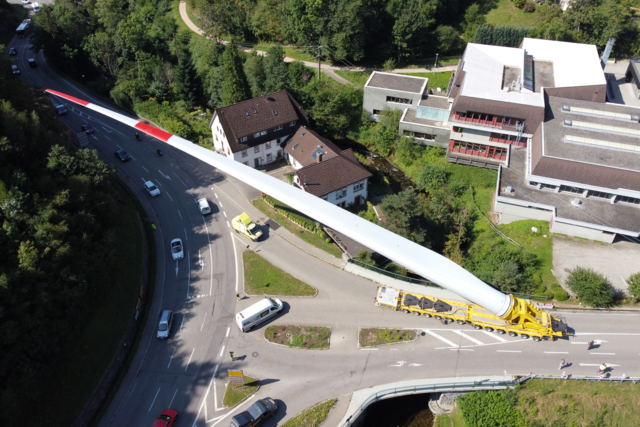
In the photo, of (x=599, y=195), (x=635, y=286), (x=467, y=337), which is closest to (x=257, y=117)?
(x=467, y=337)

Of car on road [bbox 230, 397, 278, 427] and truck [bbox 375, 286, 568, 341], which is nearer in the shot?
car on road [bbox 230, 397, 278, 427]

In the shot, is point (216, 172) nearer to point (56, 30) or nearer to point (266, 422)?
point (266, 422)

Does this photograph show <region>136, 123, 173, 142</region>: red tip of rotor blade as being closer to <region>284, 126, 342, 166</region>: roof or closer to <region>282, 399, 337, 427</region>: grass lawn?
<region>284, 126, 342, 166</region>: roof

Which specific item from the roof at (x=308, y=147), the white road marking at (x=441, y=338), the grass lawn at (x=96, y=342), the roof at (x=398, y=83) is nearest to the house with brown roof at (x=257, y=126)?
the roof at (x=308, y=147)

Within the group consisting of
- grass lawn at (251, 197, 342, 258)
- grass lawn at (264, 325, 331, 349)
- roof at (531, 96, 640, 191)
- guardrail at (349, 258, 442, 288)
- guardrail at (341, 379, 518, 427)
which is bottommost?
guardrail at (341, 379, 518, 427)

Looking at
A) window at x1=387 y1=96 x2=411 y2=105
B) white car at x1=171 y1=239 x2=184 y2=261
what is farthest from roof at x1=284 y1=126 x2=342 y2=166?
white car at x1=171 y1=239 x2=184 y2=261

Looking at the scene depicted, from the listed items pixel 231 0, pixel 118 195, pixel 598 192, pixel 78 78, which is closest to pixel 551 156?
pixel 598 192

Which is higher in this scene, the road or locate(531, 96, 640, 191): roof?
locate(531, 96, 640, 191): roof

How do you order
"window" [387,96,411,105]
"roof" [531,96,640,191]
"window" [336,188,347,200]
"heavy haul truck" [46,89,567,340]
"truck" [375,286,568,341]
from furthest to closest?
"window" [387,96,411,105] < "window" [336,188,347,200] < "roof" [531,96,640,191] < "truck" [375,286,568,341] < "heavy haul truck" [46,89,567,340]

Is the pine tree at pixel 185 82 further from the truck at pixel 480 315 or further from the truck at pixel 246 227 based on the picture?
the truck at pixel 480 315
